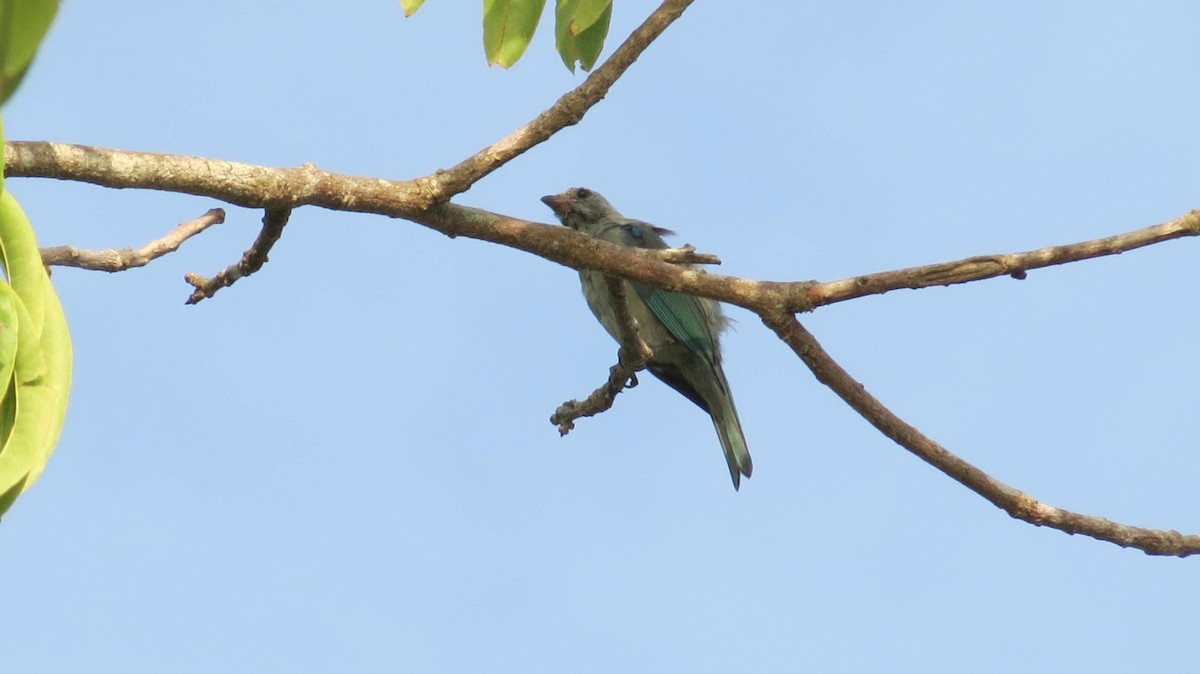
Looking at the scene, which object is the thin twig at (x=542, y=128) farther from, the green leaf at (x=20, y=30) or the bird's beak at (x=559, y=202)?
the bird's beak at (x=559, y=202)

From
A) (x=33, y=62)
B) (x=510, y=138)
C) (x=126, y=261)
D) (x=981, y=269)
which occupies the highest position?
(x=981, y=269)

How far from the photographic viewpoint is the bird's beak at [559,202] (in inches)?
322

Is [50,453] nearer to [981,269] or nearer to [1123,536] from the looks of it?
[981,269]

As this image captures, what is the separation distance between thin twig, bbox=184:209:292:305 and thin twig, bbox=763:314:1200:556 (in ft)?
4.44

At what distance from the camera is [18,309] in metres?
1.75

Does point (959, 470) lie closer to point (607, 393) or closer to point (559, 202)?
point (607, 393)

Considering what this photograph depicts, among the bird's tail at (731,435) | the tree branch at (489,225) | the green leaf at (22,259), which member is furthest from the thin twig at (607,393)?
the green leaf at (22,259)

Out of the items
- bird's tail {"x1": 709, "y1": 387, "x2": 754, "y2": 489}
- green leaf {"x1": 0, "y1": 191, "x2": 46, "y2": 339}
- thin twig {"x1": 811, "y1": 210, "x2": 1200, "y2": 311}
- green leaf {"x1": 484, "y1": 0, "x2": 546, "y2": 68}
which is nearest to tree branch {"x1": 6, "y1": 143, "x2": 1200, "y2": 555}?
thin twig {"x1": 811, "y1": 210, "x2": 1200, "y2": 311}

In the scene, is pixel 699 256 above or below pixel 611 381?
above

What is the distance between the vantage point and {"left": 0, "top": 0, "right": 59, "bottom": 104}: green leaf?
180 cm

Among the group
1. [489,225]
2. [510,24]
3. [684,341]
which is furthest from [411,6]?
[684,341]

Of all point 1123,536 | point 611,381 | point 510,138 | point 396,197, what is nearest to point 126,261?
point 396,197

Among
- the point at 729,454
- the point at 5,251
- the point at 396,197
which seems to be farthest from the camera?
the point at 729,454

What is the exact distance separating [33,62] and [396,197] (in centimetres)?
147
